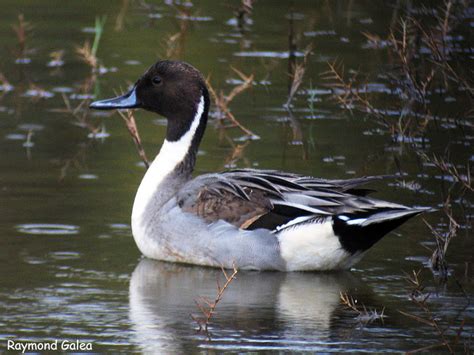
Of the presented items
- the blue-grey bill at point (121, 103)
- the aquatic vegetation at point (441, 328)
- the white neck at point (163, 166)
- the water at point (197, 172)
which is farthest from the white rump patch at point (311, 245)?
the blue-grey bill at point (121, 103)

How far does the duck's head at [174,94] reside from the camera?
942cm

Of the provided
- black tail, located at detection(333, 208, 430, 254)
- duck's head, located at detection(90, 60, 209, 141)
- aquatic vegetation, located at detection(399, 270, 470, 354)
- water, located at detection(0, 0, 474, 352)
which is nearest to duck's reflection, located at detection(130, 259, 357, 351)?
water, located at detection(0, 0, 474, 352)

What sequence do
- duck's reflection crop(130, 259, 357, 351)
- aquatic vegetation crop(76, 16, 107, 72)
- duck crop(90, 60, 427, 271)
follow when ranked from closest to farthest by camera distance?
duck's reflection crop(130, 259, 357, 351)
duck crop(90, 60, 427, 271)
aquatic vegetation crop(76, 16, 107, 72)

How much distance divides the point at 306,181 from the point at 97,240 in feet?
4.79

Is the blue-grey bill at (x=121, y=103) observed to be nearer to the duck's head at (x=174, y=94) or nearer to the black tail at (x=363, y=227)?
the duck's head at (x=174, y=94)

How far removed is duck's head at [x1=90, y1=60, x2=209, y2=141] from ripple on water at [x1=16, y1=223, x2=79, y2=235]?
3.10ft

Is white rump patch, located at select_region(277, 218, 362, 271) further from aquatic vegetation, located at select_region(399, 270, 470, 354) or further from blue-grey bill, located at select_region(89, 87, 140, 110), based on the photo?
blue-grey bill, located at select_region(89, 87, 140, 110)

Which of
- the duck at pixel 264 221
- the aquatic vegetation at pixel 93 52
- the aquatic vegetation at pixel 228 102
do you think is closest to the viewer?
the duck at pixel 264 221

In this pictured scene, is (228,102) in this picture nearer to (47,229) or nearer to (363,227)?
(47,229)

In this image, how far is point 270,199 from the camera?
8.59m

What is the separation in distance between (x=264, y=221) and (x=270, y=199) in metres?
0.16

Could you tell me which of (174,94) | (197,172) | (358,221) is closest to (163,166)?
(174,94)

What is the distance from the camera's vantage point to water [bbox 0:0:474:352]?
7246mm

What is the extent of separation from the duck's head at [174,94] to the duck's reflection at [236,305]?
46.6 inches
